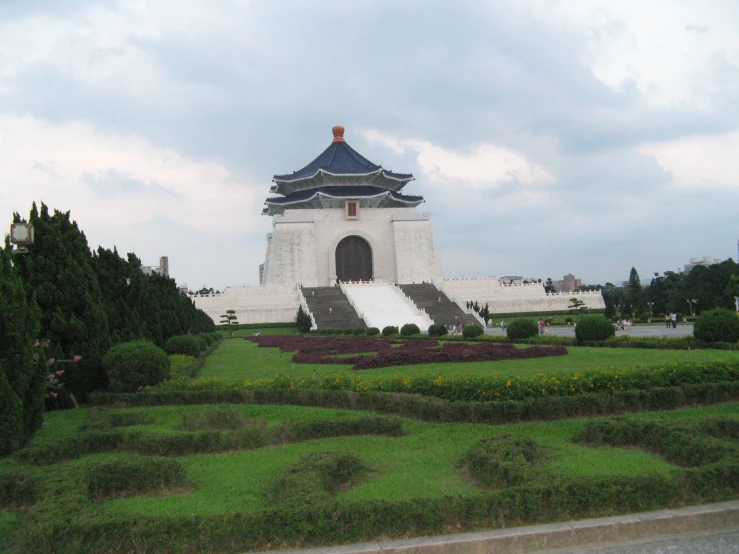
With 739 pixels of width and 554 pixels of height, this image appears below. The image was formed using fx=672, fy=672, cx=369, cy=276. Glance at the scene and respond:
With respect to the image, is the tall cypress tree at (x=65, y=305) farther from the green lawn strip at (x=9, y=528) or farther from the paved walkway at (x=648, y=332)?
the paved walkway at (x=648, y=332)

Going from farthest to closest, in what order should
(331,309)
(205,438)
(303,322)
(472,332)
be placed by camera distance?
(331,309) → (303,322) → (472,332) → (205,438)

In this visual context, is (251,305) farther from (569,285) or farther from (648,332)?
(569,285)

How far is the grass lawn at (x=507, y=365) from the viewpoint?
374 inches

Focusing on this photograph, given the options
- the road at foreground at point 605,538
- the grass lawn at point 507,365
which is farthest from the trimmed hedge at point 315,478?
the grass lawn at point 507,365

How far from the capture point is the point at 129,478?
4.65 m

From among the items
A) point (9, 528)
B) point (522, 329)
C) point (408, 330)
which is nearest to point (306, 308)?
point (408, 330)

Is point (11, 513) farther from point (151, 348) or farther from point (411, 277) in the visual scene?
point (411, 277)

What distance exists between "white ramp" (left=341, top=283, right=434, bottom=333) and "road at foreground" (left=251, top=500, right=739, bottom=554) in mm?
20528

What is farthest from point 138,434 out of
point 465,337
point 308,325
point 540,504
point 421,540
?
point 308,325

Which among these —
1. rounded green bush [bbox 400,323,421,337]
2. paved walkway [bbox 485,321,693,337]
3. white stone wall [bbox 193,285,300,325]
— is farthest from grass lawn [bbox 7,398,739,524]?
white stone wall [bbox 193,285,300,325]

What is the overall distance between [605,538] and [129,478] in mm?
3125

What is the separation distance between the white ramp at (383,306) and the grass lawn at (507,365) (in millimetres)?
12254

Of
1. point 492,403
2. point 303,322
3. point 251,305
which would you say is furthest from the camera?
point 251,305

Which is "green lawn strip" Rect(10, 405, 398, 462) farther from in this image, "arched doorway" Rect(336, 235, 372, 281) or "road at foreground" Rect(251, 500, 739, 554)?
"arched doorway" Rect(336, 235, 372, 281)
